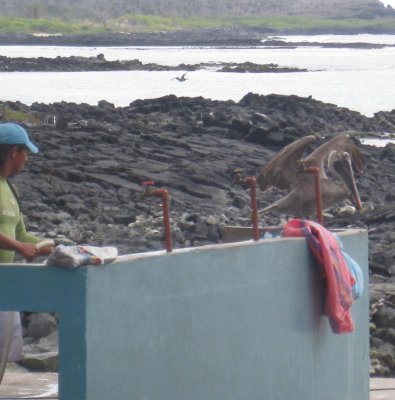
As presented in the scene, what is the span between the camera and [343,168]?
968 cm

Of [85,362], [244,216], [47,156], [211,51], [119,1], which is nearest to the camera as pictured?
[85,362]

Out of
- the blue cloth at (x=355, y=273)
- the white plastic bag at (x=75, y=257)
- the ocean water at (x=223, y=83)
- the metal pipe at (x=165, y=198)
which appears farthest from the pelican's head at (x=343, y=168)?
the ocean water at (x=223, y=83)

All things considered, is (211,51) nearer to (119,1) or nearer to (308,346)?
(119,1)

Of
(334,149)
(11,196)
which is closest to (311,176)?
(334,149)

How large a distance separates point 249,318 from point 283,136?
2298cm

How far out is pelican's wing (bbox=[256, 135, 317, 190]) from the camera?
27.5ft

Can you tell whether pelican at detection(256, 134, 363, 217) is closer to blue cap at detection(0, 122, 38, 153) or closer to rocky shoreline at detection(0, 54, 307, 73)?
blue cap at detection(0, 122, 38, 153)

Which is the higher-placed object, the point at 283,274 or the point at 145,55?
the point at 283,274

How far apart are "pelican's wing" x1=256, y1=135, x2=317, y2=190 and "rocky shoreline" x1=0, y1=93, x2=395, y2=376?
4.93 feet

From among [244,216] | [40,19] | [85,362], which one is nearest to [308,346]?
[85,362]

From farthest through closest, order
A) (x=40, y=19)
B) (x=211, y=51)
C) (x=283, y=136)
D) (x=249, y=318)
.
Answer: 1. (x=40, y=19)
2. (x=211, y=51)
3. (x=283, y=136)
4. (x=249, y=318)

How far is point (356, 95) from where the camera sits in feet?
174

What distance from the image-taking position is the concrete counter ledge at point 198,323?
454 centimetres

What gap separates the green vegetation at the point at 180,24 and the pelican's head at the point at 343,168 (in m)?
107
